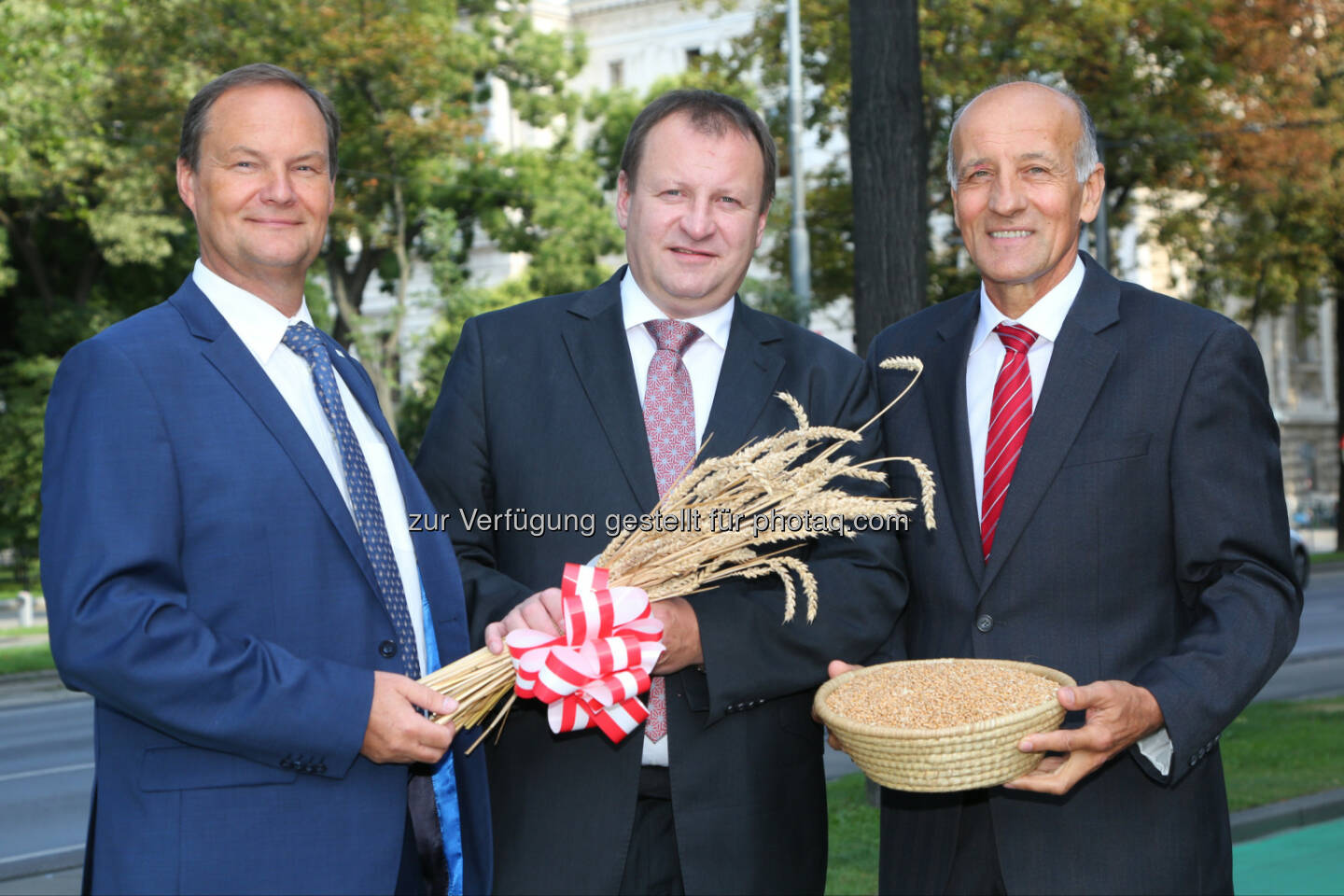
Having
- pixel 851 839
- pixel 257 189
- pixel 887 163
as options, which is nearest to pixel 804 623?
pixel 257 189

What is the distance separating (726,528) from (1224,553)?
0.99 metres

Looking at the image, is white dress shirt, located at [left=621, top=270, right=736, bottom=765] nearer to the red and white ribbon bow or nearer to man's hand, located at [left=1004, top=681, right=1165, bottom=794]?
the red and white ribbon bow

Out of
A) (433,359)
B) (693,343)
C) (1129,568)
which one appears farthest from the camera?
(433,359)

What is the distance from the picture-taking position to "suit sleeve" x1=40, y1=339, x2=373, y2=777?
7.52 feet

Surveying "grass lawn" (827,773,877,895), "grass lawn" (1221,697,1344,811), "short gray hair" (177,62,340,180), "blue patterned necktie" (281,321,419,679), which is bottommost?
"grass lawn" (1221,697,1344,811)

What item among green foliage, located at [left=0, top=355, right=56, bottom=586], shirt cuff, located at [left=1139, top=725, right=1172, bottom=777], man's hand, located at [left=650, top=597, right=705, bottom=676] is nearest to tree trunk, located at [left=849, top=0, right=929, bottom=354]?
man's hand, located at [left=650, top=597, right=705, bottom=676]

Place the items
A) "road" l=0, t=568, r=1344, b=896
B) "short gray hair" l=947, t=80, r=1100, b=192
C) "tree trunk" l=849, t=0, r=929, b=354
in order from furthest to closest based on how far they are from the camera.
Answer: "tree trunk" l=849, t=0, r=929, b=354, "road" l=0, t=568, r=1344, b=896, "short gray hair" l=947, t=80, r=1100, b=192

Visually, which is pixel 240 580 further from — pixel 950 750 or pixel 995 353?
pixel 995 353

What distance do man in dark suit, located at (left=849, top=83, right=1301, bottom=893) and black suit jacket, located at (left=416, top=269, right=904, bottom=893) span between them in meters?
0.22

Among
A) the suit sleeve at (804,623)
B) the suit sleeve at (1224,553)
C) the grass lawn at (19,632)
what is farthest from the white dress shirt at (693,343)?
the grass lawn at (19,632)

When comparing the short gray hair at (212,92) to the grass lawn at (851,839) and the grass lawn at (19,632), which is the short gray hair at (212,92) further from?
the grass lawn at (19,632)

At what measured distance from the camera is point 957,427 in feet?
10.2

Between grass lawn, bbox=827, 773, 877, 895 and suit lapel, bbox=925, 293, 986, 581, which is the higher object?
suit lapel, bbox=925, 293, 986, 581

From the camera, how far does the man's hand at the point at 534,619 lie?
2.68 m
